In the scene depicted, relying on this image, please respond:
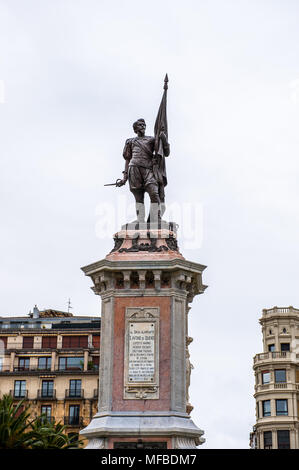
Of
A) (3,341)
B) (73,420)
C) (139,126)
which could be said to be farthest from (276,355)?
(139,126)

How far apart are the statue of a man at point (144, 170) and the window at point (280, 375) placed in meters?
61.5

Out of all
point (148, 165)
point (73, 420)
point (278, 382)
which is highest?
point (278, 382)

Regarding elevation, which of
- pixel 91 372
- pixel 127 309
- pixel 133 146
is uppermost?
pixel 91 372

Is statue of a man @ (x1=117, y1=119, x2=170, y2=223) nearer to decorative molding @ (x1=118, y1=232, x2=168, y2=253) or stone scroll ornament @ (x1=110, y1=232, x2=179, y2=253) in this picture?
stone scroll ornament @ (x1=110, y1=232, x2=179, y2=253)

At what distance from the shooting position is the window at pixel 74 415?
8281 cm

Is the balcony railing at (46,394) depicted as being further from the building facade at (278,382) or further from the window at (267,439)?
the window at (267,439)

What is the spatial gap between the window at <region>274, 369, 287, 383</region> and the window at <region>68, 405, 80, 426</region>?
19.5 metres

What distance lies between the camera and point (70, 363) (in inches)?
3435

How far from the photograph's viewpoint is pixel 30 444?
45812 millimetres

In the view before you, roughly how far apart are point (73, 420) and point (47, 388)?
14.3 feet

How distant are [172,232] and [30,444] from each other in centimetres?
2191

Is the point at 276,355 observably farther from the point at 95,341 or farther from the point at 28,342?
the point at 28,342
